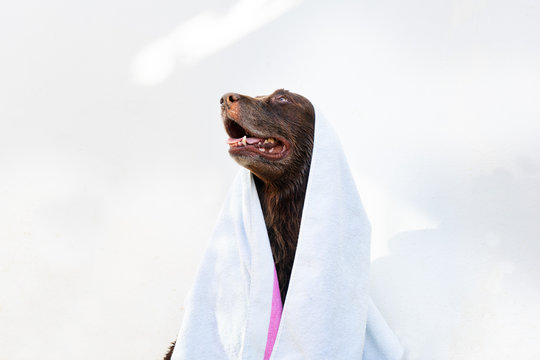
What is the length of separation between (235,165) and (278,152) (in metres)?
0.63

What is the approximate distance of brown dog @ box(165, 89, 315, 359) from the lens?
1.37 meters

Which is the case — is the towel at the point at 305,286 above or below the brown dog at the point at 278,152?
below

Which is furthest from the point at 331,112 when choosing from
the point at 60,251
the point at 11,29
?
the point at 11,29

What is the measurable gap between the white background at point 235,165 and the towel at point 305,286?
1.34 feet

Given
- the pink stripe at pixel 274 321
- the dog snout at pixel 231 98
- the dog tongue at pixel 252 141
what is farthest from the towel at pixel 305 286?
the dog snout at pixel 231 98

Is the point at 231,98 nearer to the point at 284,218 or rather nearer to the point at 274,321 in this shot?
the point at 284,218

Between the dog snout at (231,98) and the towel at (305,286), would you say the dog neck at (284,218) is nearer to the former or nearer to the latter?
the towel at (305,286)

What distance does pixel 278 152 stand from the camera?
55.4 inches

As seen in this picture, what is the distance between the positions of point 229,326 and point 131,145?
3.37ft

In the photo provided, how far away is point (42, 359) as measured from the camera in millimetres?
2000

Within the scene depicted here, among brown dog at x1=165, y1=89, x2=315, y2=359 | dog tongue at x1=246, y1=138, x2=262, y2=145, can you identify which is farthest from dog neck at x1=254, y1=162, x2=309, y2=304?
dog tongue at x1=246, y1=138, x2=262, y2=145

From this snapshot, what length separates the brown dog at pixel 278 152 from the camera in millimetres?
1369

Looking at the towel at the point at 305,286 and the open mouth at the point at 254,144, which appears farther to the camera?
the open mouth at the point at 254,144

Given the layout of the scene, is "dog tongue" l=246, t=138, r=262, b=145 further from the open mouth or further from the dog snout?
the dog snout
